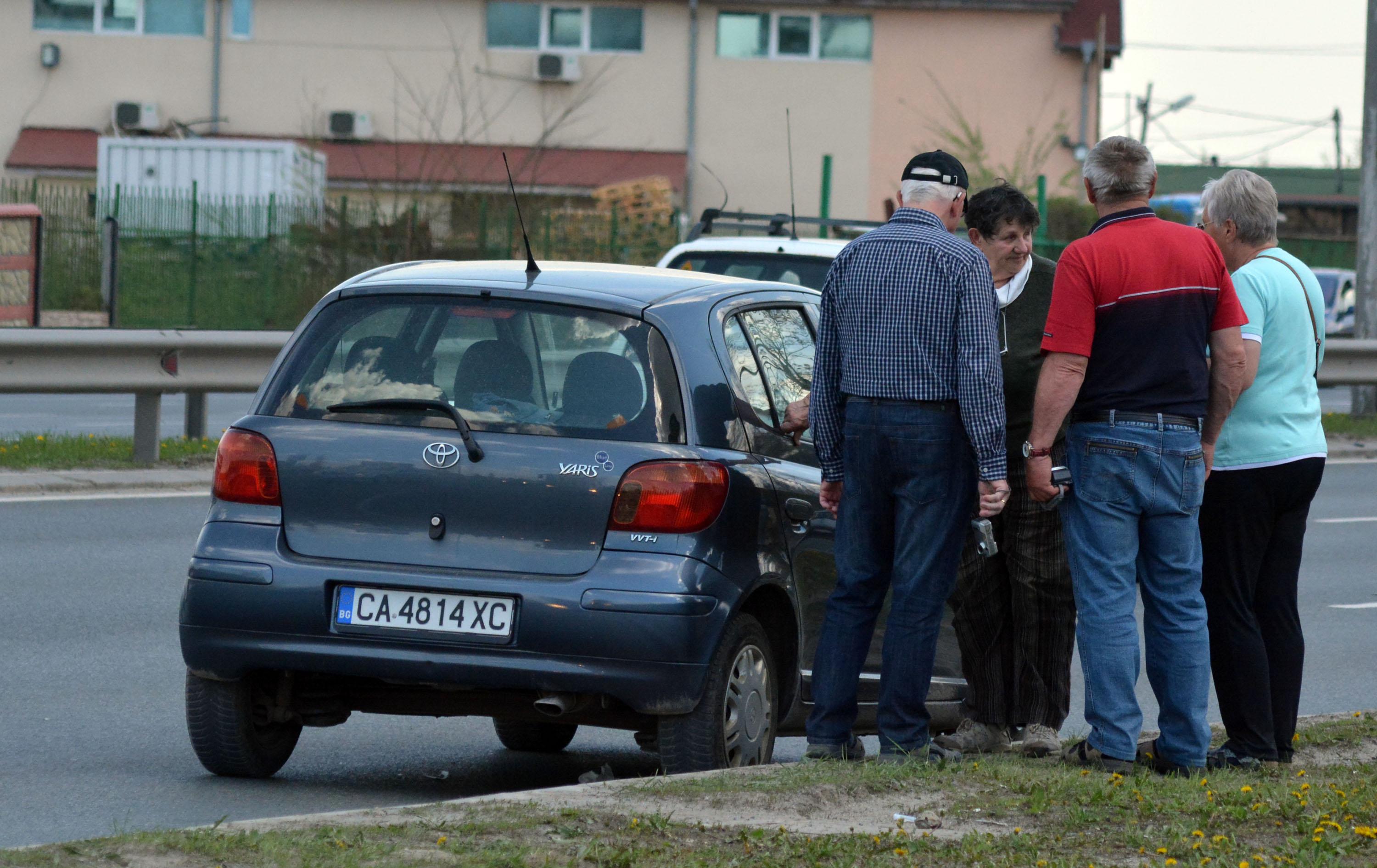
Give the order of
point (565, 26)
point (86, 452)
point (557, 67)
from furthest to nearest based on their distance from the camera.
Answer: point (565, 26)
point (557, 67)
point (86, 452)

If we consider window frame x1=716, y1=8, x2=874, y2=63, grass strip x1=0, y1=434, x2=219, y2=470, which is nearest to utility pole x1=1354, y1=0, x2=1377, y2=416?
grass strip x1=0, y1=434, x2=219, y2=470

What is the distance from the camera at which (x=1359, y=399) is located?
20172 mm

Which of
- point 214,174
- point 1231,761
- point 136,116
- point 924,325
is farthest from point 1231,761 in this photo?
point 136,116

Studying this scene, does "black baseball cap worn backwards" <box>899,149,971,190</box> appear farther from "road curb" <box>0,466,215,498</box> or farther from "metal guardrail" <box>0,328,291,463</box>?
"metal guardrail" <box>0,328,291,463</box>

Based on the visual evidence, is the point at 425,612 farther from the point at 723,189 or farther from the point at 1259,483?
the point at 723,189

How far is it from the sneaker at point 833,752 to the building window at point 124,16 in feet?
109

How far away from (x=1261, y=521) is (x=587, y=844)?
246 cm

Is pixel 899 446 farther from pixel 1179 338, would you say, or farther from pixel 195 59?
pixel 195 59

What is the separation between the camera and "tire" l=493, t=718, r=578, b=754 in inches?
264

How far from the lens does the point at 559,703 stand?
17.6ft

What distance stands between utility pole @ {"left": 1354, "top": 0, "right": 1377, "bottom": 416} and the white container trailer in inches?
530

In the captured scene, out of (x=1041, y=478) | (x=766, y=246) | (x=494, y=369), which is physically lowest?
(x=1041, y=478)

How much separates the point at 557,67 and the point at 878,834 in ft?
107

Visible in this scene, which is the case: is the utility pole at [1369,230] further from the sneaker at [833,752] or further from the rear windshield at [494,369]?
the rear windshield at [494,369]
